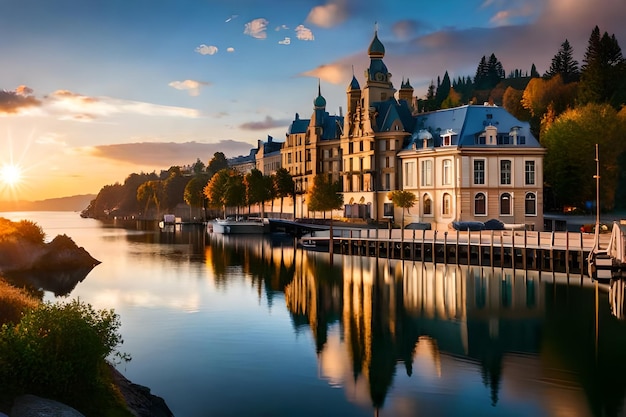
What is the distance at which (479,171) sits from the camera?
92.1 meters

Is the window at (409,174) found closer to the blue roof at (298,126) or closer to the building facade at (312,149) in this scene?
the building facade at (312,149)

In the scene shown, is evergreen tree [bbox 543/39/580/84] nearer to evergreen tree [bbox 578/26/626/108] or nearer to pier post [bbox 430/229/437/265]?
evergreen tree [bbox 578/26/626/108]

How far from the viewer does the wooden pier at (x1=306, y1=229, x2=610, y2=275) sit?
187 ft

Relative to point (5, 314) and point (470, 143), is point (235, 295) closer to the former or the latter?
point (5, 314)

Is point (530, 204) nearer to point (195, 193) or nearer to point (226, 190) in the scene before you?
point (226, 190)

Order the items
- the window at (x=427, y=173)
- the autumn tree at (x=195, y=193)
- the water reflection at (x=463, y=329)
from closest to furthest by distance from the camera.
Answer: the water reflection at (x=463, y=329) < the window at (x=427, y=173) < the autumn tree at (x=195, y=193)

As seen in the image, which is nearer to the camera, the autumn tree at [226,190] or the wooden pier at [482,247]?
the wooden pier at [482,247]

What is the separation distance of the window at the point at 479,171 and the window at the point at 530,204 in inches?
267

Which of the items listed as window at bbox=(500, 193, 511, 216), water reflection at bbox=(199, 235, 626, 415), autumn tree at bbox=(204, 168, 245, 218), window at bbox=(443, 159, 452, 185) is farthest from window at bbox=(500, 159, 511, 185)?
autumn tree at bbox=(204, 168, 245, 218)

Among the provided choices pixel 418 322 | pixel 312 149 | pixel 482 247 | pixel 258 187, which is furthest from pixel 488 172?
pixel 418 322

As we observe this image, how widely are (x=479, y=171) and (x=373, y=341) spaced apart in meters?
64.0

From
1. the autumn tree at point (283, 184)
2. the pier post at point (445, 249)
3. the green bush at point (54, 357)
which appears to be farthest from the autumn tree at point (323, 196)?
the green bush at point (54, 357)

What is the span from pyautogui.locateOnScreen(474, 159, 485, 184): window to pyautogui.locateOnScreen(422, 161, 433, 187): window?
24.6 ft

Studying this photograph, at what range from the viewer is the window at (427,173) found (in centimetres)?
9756
